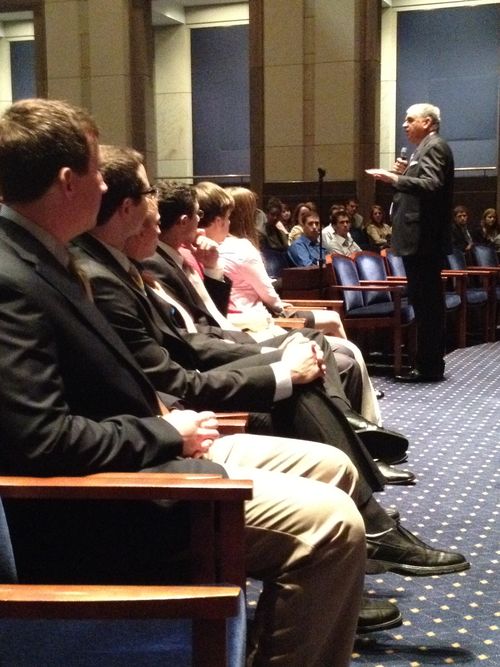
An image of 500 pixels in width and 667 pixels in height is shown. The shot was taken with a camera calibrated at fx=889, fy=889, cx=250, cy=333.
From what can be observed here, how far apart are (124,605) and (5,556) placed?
236 millimetres

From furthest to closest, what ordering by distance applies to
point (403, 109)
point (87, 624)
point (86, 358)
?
point (403, 109), point (86, 358), point (87, 624)

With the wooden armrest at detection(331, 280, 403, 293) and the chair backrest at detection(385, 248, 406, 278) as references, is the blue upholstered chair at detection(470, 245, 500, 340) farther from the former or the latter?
the wooden armrest at detection(331, 280, 403, 293)

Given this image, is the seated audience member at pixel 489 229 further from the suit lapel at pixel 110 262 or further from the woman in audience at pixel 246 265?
the suit lapel at pixel 110 262

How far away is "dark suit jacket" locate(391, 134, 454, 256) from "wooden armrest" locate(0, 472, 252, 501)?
420cm

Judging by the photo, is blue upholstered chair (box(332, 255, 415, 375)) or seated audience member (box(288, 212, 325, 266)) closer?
blue upholstered chair (box(332, 255, 415, 375))

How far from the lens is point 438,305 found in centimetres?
562

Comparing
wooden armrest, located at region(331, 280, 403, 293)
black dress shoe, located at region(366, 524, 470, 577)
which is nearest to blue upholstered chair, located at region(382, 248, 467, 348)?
wooden armrest, located at region(331, 280, 403, 293)

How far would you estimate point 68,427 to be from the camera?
60.7 inches

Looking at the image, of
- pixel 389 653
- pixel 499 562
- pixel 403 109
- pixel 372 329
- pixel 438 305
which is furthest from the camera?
pixel 403 109

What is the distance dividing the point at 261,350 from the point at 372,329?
356cm

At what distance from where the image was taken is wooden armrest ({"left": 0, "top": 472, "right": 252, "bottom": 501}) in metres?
1.48

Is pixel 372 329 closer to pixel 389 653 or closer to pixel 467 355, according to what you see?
pixel 467 355

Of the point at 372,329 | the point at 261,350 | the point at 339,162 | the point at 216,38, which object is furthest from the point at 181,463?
the point at 216,38

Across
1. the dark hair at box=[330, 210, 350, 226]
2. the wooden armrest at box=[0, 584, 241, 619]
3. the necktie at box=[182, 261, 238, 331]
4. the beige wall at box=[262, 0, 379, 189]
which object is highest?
the beige wall at box=[262, 0, 379, 189]
